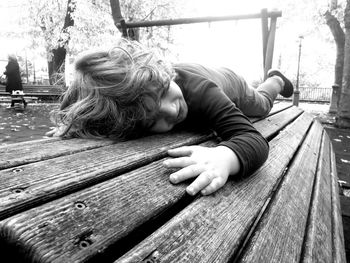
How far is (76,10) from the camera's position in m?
11.7

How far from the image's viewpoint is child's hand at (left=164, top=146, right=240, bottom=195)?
91 cm

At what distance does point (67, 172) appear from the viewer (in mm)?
825

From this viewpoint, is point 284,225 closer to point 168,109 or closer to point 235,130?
point 235,130

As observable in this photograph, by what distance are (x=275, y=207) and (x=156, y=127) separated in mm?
745

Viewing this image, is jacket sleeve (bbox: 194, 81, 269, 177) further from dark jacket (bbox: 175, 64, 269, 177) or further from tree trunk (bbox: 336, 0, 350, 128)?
tree trunk (bbox: 336, 0, 350, 128)

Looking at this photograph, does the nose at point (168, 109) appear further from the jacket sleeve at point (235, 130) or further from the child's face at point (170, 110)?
the jacket sleeve at point (235, 130)

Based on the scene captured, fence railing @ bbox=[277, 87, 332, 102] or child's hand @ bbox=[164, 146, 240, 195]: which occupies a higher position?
child's hand @ bbox=[164, 146, 240, 195]

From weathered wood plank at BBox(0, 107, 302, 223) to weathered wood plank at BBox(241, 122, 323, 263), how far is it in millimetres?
436

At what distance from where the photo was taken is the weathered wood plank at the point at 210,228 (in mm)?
599

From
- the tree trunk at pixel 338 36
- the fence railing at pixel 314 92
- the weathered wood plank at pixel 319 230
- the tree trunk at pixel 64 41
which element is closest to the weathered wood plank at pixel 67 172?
the weathered wood plank at pixel 319 230

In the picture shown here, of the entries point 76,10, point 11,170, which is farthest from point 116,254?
point 76,10

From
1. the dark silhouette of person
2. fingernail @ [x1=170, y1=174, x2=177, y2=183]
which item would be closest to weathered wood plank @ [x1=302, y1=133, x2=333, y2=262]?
fingernail @ [x1=170, y1=174, x2=177, y2=183]

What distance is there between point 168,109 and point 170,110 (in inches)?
0.5

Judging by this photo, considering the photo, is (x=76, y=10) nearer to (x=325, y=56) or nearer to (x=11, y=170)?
(x=11, y=170)
